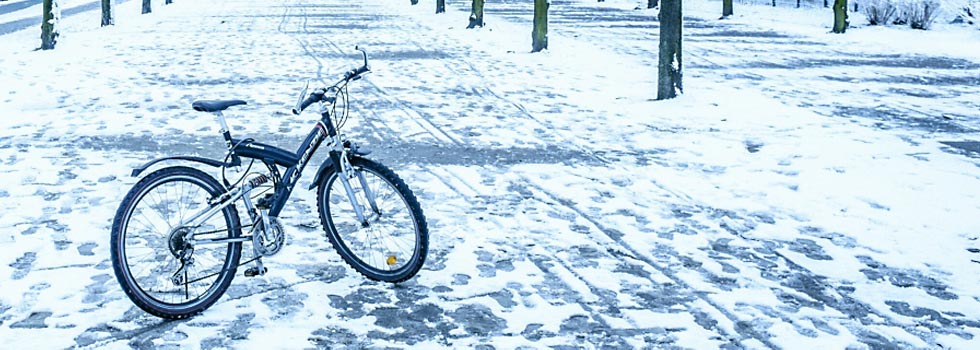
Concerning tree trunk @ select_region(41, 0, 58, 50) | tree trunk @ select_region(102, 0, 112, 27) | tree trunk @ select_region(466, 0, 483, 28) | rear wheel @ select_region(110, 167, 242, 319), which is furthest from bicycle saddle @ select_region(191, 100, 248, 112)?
tree trunk @ select_region(102, 0, 112, 27)

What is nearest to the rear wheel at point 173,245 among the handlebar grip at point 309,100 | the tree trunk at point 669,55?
the handlebar grip at point 309,100

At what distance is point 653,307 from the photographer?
16.7ft

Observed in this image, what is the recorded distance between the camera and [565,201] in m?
7.36

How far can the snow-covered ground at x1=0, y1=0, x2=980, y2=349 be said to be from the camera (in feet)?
16.0

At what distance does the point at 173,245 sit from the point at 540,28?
14352 mm

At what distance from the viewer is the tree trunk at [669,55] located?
12234mm

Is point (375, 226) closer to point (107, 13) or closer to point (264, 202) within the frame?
point (264, 202)

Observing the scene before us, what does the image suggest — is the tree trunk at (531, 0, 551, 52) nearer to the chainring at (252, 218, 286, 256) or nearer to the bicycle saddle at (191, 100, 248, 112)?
the chainring at (252, 218, 286, 256)

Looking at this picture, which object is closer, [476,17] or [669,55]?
[669,55]

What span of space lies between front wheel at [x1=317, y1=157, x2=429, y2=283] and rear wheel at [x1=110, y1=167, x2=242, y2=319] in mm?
566

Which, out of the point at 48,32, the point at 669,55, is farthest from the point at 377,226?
the point at 48,32

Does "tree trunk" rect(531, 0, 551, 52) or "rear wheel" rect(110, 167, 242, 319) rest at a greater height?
"tree trunk" rect(531, 0, 551, 52)

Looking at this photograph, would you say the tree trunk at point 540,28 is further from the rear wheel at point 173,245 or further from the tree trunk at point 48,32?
the rear wheel at point 173,245

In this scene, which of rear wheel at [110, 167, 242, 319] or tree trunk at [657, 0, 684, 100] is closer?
rear wheel at [110, 167, 242, 319]
